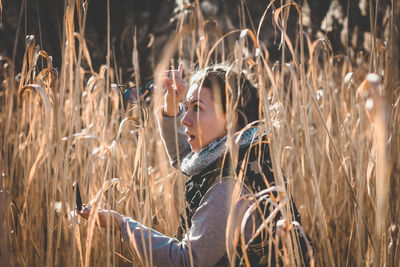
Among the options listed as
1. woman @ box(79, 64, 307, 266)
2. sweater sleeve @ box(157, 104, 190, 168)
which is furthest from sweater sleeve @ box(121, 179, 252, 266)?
sweater sleeve @ box(157, 104, 190, 168)

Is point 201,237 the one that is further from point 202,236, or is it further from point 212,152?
point 212,152

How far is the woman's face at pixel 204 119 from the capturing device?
1.01 metres

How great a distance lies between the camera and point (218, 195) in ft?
2.89

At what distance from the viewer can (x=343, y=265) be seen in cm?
118

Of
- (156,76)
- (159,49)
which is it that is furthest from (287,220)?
(159,49)

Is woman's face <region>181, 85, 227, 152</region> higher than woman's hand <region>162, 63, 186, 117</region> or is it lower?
lower

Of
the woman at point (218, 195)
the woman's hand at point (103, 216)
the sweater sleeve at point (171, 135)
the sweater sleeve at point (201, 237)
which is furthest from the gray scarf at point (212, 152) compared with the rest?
the sweater sleeve at point (171, 135)

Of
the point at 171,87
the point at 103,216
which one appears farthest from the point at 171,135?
the point at 103,216

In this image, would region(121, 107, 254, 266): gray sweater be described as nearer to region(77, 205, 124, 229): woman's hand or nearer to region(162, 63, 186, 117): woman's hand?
region(77, 205, 124, 229): woman's hand

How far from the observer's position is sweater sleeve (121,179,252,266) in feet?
2.77

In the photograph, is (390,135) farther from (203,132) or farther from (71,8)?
(71,8)

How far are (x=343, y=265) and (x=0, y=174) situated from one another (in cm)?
99

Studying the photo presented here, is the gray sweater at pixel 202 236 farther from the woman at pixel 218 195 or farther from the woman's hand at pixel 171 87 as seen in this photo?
the woman's hand at pixel 171 87

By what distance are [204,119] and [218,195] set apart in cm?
22
